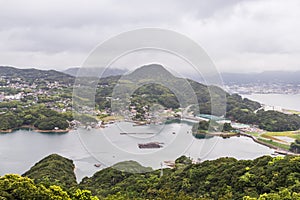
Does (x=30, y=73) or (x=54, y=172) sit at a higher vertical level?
(x=30, y=73)

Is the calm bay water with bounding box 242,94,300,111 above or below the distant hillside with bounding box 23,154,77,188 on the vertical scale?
above

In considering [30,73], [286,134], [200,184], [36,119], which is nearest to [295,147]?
[286,134]

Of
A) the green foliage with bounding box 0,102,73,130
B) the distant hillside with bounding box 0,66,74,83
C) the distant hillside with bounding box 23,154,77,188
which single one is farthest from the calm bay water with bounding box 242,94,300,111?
the distant hillside with bounding box 23,154,77,188

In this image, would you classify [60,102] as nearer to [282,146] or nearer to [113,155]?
[282,146]

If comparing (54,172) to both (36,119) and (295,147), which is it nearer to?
(295,147)

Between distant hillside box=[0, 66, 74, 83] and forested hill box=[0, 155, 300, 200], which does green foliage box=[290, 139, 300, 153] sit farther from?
distant hillside box=[0, 66, 74, 83]

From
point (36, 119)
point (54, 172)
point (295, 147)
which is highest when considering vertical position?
point (36, 119)

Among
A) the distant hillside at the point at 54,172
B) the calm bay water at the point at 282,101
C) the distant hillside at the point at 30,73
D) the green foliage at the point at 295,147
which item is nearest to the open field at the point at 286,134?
the green foliage at the point at 295,147

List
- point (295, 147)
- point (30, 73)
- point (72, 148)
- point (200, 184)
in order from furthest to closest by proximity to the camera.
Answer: point (30, 73)
point (295, 147)
point (72, 148)
point (200, 184)
